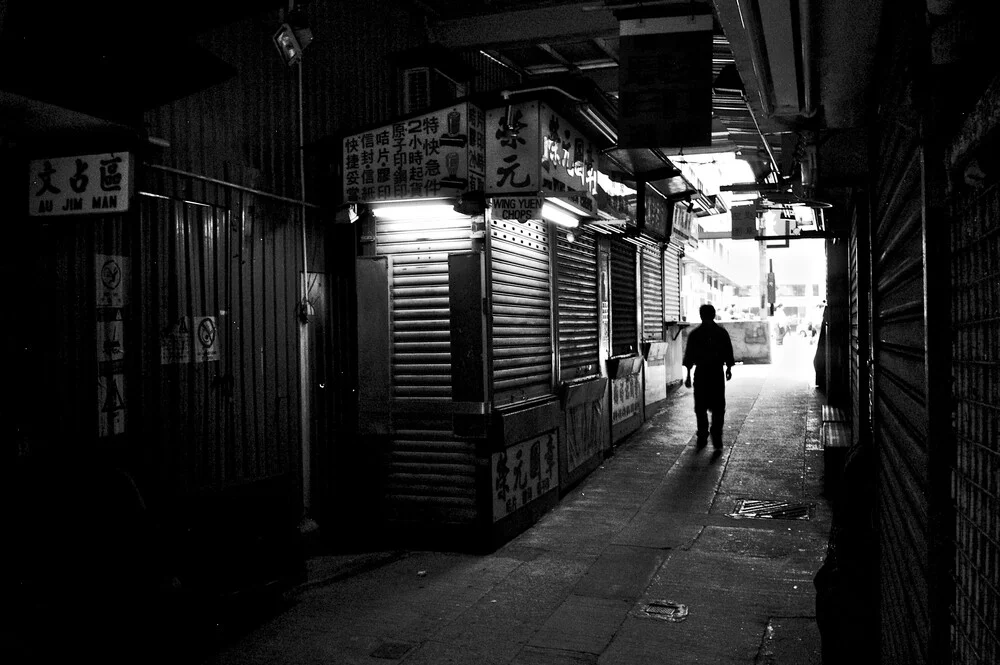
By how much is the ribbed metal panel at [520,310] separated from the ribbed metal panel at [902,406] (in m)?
4.01

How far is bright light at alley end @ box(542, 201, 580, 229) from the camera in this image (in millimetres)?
8312

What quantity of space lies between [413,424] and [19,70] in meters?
4.83

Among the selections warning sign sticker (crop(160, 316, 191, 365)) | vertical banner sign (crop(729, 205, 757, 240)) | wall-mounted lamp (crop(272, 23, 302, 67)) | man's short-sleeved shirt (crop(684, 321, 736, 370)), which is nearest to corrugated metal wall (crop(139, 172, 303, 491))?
warning sign sticker (crop(160, 316, 191, 365))

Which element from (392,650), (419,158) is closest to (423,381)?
(419,158)

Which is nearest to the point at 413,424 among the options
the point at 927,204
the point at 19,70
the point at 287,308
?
the point at 287,308

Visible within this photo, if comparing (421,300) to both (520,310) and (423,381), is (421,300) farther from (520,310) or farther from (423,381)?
(520,310)

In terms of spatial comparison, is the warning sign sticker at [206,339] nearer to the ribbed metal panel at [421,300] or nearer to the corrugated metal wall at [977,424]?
the ribbed metal panel at [421,300]

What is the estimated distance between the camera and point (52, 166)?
505 cm

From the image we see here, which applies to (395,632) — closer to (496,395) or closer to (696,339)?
(496,395)

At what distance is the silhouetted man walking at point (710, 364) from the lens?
1309cm

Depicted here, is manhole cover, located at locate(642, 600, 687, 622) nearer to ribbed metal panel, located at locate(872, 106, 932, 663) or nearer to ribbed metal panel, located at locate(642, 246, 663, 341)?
ribbed metal panel, located at locate(872, 106, 932, 663)

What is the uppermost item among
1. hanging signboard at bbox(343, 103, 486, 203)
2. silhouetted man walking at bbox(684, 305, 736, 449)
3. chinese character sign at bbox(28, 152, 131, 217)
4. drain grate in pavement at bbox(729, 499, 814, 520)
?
hanging signboard at bbox(343, 103, 486, 203)

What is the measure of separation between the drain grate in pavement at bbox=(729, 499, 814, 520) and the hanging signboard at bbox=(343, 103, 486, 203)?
16.8 feet

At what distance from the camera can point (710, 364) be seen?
42.9 ft
